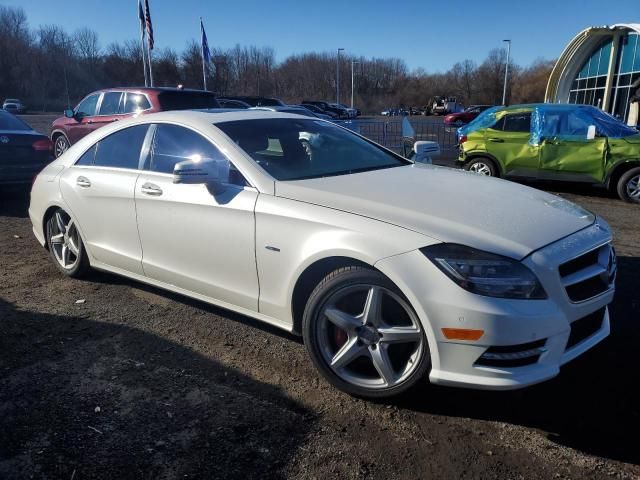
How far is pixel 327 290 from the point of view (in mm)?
2795

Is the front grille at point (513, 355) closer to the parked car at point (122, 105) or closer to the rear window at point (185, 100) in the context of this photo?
the parked car at point (122, 105)

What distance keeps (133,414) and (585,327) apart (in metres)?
2.46

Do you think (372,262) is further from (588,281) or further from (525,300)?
(588,281)

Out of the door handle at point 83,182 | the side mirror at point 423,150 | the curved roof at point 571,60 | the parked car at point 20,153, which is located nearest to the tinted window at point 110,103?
the parked car at point 20,153

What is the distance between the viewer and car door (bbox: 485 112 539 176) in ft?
30.8

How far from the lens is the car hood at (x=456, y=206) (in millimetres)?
2553

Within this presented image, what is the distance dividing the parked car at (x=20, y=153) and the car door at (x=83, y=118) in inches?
95.5

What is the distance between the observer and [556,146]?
9.05 meters

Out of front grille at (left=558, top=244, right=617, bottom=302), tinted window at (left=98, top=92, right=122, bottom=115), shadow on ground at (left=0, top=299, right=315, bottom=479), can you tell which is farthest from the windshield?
tinted window at (left=98, top=92, right=122, bottom=115)

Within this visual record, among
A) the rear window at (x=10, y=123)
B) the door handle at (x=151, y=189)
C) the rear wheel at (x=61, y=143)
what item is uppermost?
the rear window at (x=10, y=123)

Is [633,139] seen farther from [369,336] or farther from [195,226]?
[195,226]

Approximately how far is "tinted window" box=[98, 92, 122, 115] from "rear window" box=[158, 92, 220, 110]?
117 cm

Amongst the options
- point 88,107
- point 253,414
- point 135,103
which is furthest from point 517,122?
point 88,107

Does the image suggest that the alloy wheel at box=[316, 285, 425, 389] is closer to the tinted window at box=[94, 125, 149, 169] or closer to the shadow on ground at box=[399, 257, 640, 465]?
the shadow on ground at box=[399, 257, 640, 465]
